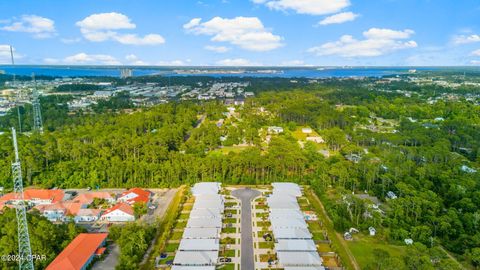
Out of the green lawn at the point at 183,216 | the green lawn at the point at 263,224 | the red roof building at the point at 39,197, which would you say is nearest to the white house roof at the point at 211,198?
the green lawn at the point at 183,216

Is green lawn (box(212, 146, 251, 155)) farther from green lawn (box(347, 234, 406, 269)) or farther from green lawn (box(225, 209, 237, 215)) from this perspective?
green lawn (box(347, 234, 406, 269))

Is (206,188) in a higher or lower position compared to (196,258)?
higher

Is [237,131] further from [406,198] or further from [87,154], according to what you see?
[406,198]

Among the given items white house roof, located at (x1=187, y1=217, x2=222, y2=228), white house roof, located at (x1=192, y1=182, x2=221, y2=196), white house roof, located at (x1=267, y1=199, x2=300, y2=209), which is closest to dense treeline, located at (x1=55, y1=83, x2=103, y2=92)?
white house roof, located at (x1=192, y1=182, x2=221, y2=196)

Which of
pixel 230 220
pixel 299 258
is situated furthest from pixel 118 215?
pixel 299 258

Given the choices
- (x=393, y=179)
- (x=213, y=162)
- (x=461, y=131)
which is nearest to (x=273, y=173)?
(x=213, y=162)

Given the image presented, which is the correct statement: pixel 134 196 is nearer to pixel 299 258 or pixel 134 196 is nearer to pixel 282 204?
pixel 282 204

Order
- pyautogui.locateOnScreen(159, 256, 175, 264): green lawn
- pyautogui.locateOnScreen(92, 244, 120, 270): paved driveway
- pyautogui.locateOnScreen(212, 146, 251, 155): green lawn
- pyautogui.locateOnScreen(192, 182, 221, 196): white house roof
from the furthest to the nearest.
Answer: pyautogui.locateOnScreen(212, 146, 251, 155): green lawn, pyautogui.locateOnScreen(192, 182, 221, 196): white house roof, pyautogui.locateOnScreen(159, 256, 175, 264): green lawn, pyautogui.locateOnScreen(92, 244, 120, 270): paved driveway
